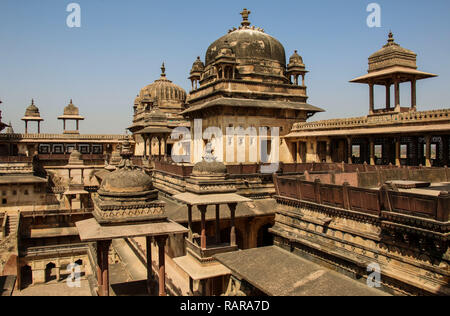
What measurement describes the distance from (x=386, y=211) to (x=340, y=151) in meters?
20.2

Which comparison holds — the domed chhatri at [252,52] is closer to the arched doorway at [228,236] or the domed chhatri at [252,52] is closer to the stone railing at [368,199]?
the arched doorway at [228,236]

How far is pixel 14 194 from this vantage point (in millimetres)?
34562

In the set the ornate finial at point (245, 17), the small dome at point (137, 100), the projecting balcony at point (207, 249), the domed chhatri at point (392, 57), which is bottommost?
the projecting balcony at point (207, 249)

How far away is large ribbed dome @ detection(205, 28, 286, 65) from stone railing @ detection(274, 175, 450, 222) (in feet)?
56.9

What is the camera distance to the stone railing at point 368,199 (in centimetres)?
752

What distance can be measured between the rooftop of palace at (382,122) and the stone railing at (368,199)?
10.5 meters

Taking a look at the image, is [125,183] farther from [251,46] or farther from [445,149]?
[251,46]

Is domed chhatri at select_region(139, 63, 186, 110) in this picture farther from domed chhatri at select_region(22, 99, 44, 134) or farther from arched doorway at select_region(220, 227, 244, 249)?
arched doorway at select_region(220, 227, 244, 249)

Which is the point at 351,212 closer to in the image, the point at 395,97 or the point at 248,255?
the point at 248,255

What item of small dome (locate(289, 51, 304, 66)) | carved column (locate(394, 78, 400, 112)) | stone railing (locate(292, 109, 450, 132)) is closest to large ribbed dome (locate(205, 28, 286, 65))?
small dome (locate(289, 51, 304, 66))

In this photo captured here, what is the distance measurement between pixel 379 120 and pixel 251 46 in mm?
11100

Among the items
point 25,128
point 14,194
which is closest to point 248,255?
point 14,194

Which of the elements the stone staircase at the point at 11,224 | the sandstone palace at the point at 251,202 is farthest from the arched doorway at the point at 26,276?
the stone staircase at the point at 11,224

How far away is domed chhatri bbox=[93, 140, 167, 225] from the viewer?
9.92 meters
